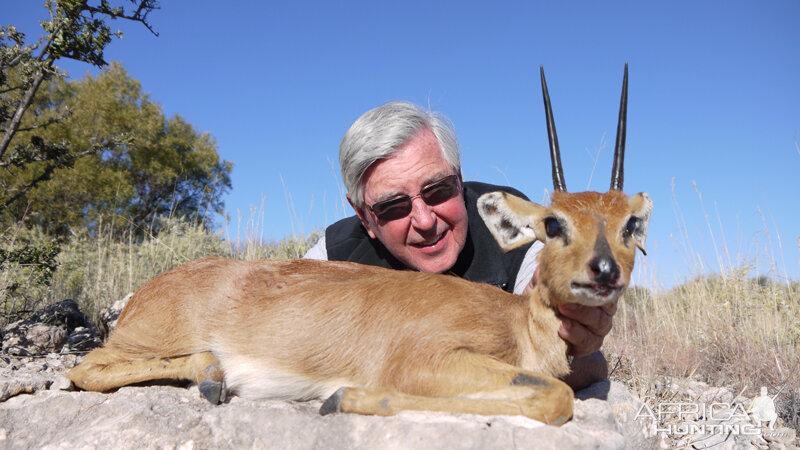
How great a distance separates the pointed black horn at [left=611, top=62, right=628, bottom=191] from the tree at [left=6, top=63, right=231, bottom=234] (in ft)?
72.3

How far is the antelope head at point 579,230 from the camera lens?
3.12 meters

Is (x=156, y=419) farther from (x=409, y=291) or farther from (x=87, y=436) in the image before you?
(x=409, y=291)

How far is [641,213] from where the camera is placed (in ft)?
12.1

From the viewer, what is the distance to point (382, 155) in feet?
18.3

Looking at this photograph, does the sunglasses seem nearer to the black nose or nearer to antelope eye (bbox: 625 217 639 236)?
antelope eye (bbox: 625 217 639 236)

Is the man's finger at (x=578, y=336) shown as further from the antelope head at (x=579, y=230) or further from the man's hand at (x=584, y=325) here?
the antelope head at (x=579, y=230)

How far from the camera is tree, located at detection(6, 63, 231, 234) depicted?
23.1 meters

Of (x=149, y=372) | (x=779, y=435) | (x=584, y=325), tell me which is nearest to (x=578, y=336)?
(x=584, y=325)

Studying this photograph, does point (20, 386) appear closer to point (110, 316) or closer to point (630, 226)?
point (630, 226)

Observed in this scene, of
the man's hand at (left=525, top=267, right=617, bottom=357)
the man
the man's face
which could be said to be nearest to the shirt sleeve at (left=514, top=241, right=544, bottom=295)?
the man

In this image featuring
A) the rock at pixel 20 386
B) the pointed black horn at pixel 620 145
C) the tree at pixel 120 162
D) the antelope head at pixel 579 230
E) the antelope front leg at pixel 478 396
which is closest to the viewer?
the antelope front leg at pixel 478 396

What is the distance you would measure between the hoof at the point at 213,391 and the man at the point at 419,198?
243 cm

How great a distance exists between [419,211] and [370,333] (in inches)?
77.2

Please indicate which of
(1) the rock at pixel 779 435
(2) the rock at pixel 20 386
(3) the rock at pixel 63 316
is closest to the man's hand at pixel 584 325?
(1) the rock at pixel 779 435
